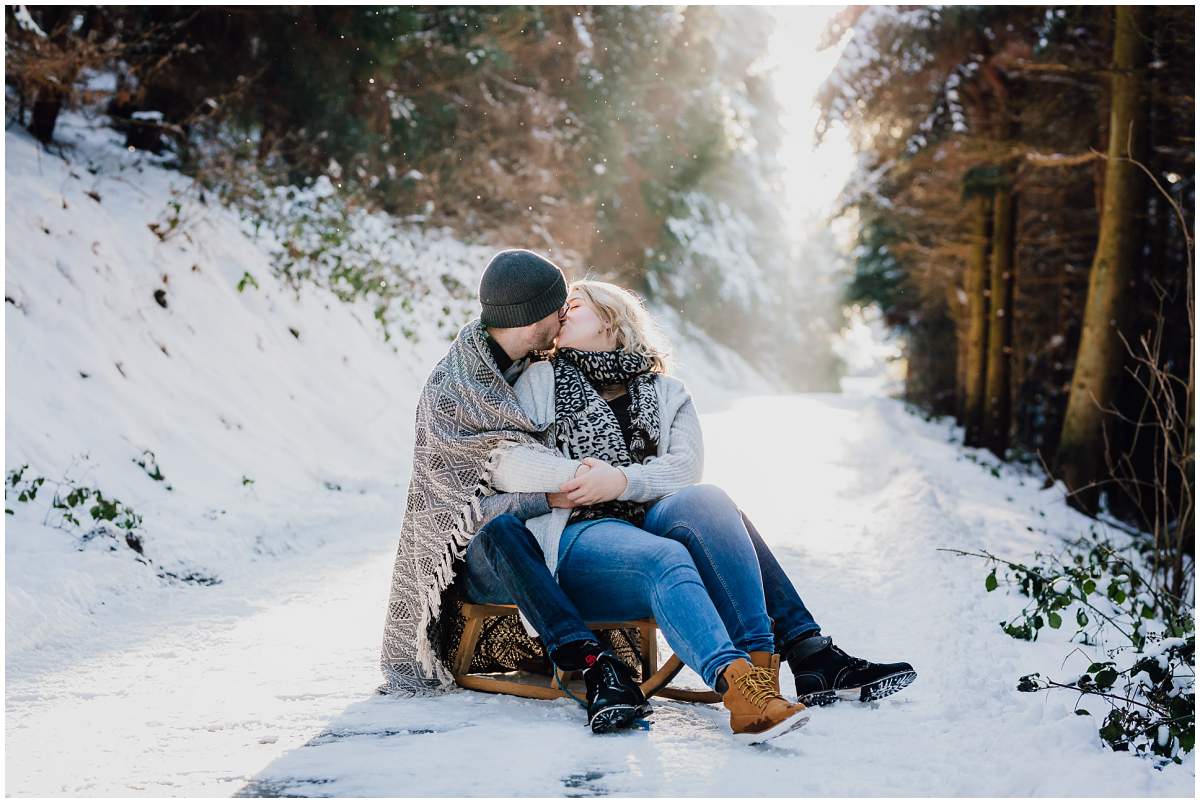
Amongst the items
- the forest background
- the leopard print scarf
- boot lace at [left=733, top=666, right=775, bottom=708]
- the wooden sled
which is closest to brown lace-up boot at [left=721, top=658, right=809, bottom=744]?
boot lace at [left=733, top=666, right=775, bottom=708]

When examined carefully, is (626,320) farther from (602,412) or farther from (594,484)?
(594,484)

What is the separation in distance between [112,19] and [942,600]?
30.7ft

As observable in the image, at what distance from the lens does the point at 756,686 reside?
307 centimetres

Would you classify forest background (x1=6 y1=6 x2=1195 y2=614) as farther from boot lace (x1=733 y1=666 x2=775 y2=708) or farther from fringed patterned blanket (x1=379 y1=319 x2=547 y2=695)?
fringed patterned blanket (x1=379 y1=319 x2=547 y2=695)

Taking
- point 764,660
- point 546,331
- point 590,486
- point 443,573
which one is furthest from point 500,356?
point 764,660

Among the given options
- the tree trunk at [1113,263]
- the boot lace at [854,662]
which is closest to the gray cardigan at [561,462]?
the boot lace at [854,662]

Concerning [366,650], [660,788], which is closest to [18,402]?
[366,650]

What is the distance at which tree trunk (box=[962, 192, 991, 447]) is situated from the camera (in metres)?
15.9

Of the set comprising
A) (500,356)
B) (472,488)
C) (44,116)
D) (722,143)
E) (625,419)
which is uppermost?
(722,143)

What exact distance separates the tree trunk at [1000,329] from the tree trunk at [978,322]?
475mm

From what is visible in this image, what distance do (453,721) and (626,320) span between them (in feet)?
5.17

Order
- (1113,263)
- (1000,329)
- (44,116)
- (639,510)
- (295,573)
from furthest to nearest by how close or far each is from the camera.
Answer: (1000,329) < (44,116) < (1113,263) < (295,573) < (639,510)

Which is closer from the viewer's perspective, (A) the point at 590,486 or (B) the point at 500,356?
(A) the point at 590,486

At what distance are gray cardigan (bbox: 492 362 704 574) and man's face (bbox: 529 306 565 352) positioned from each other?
0.26 ft
